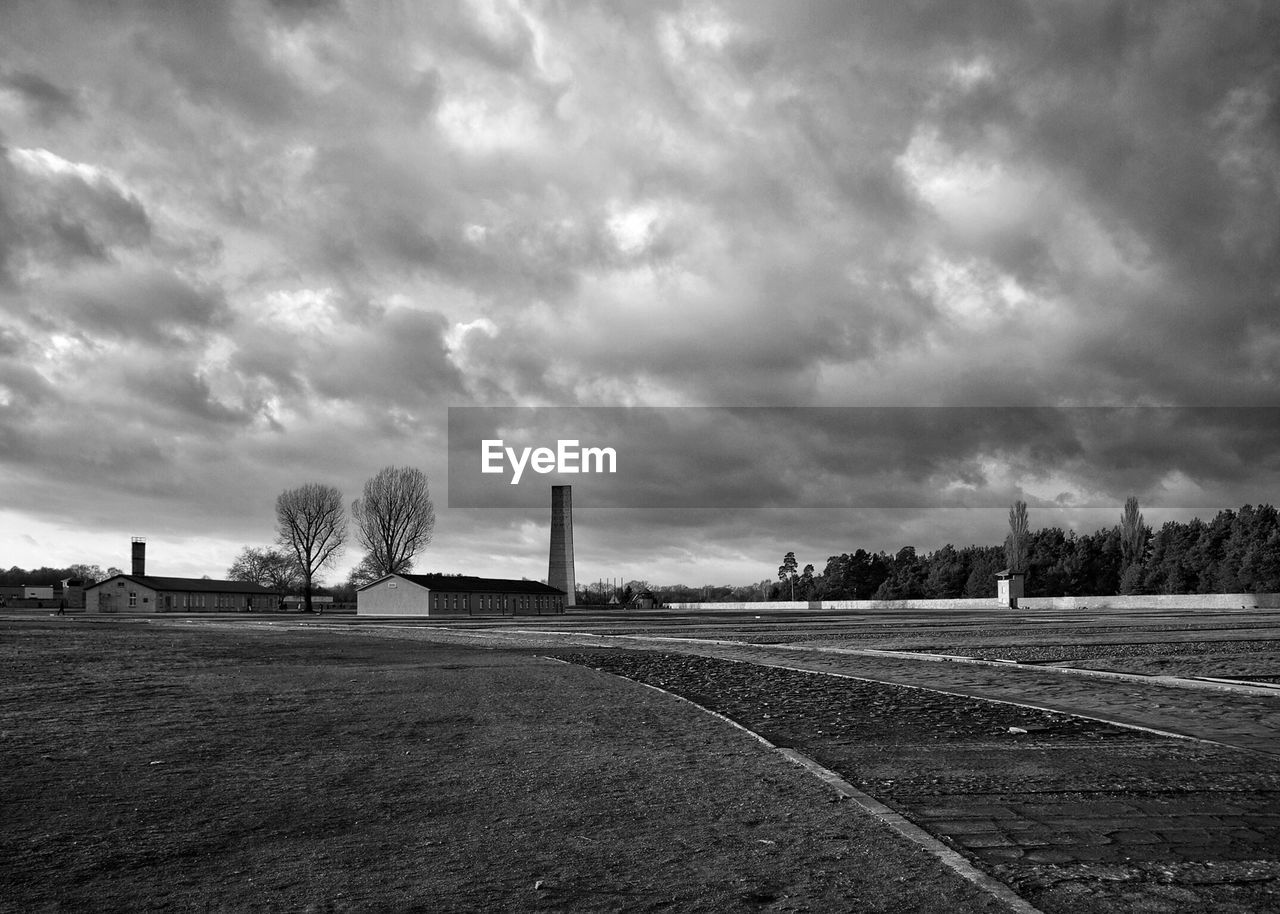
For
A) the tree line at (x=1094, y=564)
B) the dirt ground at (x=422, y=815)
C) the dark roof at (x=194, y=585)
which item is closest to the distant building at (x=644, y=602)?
the tree line at (x=1094, y=564)

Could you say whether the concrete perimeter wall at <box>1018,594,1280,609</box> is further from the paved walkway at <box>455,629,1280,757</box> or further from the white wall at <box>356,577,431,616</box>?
the paved walkway at <box>455,629,1280,757</box>

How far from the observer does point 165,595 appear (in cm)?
10738

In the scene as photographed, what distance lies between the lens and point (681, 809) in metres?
6.79

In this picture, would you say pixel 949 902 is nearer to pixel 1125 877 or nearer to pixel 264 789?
pixel 1125 877

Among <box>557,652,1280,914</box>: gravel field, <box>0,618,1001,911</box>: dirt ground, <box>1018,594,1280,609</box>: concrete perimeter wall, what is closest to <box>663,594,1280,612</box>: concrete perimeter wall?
<box>1018,594,1280,609</box>: concrete perimeter wall

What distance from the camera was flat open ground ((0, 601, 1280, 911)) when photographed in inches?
197

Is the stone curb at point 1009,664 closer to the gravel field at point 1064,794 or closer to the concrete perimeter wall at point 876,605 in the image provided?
the gravel field at point 1064,794

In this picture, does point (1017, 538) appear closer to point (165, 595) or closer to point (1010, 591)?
point (1010, 591)

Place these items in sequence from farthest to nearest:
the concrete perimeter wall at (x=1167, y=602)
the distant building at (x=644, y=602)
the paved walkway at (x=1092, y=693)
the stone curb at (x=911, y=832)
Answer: the distant building at (x=644, y=602) < the concrete perimeter wall at (x=1167, y=602) < the paved walkway at (x=1092, y=693) < the stone curb at (x=911, y=832)

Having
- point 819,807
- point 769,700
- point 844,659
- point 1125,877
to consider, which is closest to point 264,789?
point 819,807

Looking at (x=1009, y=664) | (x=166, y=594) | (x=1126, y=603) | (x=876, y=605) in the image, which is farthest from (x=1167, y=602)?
(x=166, y=594)

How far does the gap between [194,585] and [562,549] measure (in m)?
44.4

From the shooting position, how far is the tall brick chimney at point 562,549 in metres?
104

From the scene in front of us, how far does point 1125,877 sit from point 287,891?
4.30 meters
